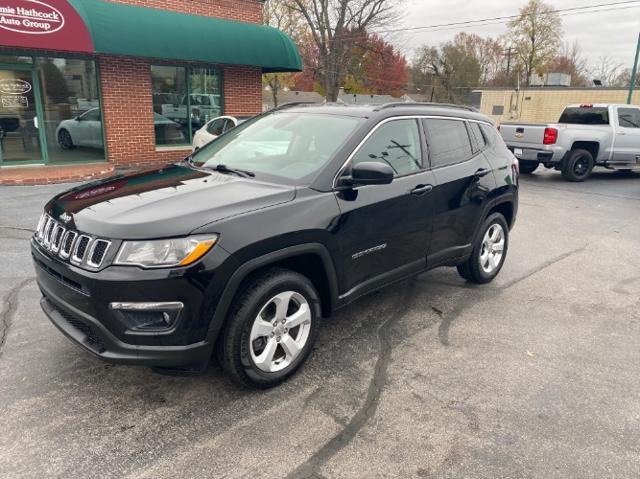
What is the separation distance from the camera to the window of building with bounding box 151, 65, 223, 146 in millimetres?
12792

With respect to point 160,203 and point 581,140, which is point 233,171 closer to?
point 160,203

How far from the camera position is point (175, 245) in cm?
265

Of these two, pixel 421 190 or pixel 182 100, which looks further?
pixel 182 100

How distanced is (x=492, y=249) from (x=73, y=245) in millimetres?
3994

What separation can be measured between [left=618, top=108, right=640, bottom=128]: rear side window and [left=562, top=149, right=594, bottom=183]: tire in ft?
4.29

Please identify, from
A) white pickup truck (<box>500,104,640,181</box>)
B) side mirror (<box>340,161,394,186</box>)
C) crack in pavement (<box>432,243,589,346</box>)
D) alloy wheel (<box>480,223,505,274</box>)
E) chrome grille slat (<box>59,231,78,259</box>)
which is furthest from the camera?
white pickup truck (<box>500,104,640,181</box>)

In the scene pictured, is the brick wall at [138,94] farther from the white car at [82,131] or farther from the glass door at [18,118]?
the glass door at [18,118]

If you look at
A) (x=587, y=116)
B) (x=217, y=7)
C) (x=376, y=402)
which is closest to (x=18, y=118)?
(x=217, y=7)

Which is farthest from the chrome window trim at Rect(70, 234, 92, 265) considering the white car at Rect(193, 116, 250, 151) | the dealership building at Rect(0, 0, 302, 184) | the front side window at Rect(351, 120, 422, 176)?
the white car at Rect(193, 116, 250, 151)

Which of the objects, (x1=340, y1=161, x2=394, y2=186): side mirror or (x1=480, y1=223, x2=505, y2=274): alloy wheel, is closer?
(x1=340, y1=161, x2=394, y2=186): side mirror

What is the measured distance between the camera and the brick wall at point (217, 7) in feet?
39.4

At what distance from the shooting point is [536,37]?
1912 inches

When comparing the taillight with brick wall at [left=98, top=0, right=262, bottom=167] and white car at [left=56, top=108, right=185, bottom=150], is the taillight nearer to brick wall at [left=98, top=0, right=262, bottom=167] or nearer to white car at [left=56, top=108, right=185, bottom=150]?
brick wall at [left=98, top=0, right=262, bottom=167]

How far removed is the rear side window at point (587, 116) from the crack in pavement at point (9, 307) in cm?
1321
